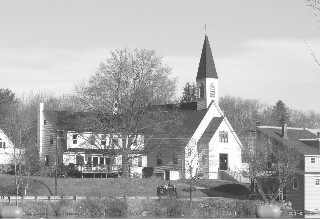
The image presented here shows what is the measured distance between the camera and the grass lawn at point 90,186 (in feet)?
263

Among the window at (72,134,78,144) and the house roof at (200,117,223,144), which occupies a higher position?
the house roof at (200,117,223,144)

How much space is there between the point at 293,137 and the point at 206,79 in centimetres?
1800

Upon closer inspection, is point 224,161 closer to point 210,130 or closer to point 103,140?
point 210,130

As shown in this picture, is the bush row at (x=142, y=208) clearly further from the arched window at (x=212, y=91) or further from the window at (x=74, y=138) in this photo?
the arched window at (x=212, y=91)

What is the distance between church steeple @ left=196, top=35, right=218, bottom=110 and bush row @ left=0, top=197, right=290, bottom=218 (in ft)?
97.8

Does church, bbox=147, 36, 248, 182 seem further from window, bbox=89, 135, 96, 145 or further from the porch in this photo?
window, bbox=89, 135, 96, 145

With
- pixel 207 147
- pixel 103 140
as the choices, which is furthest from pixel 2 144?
pixel 207 147

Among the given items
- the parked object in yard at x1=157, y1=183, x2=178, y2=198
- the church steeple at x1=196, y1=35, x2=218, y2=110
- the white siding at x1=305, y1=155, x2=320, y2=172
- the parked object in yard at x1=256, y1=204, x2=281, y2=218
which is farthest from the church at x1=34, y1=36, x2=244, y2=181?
the parked object in yard at x1=256, y1=204, x2=281, y2=218

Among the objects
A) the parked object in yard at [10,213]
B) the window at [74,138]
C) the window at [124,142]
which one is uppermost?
the window at [74,138]

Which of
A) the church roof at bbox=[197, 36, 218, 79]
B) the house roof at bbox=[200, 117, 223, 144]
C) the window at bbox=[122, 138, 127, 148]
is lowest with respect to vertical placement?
the window at bbox=[122, 138, 127, 148]

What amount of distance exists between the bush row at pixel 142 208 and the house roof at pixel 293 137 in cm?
1173

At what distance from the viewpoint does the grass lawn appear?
80.1m

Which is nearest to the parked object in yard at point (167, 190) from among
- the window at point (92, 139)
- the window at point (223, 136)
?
the window at point (92, 139)

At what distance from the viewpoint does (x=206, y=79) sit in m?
107
